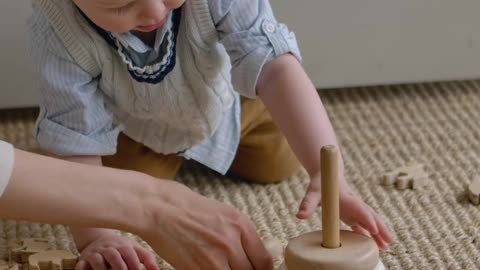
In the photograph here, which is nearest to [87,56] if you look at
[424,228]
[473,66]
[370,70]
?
[424,228]

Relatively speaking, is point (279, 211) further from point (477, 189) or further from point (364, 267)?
point (364, 267)

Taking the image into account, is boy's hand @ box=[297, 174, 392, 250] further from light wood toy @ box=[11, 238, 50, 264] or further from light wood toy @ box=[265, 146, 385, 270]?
light wood toy @ box=[11, 238, 50, 264]

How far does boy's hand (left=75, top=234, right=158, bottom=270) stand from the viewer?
0.80 metres

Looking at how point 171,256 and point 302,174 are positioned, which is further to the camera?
point 302,174

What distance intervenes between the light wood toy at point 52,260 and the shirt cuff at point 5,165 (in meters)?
0.18

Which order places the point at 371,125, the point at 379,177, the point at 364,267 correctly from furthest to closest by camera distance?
the point at 371,125 < the point at 379,177 < the point at 364,267

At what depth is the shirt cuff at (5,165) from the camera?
0.64 metres

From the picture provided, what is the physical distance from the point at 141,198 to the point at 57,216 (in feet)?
0.19

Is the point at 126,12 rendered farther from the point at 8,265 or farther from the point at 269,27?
the point at 8,265

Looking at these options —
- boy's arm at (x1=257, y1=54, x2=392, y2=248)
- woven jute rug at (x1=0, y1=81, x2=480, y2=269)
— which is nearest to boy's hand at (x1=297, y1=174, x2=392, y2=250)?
boy's arm at (x1=257, y1=54, x2=392, y2=248)

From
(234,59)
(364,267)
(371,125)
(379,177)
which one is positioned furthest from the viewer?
(371,125)

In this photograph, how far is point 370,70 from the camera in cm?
119

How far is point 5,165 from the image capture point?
64cm

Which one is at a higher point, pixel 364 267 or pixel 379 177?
pixel 364 267
